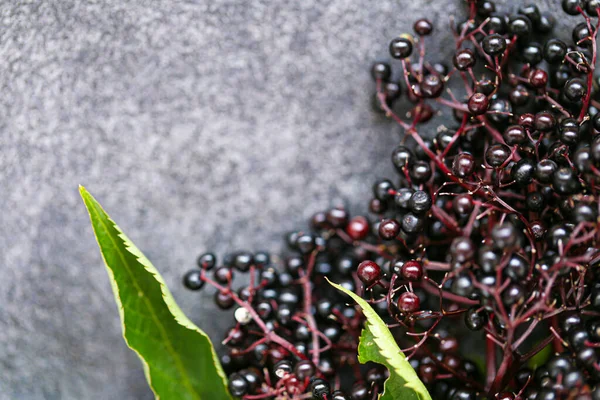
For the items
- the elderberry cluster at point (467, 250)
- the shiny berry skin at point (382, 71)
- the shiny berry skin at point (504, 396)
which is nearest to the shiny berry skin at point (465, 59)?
the elderberry cluster at point (467, 250)

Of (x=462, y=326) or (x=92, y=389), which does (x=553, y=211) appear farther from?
(x=92, y=389)

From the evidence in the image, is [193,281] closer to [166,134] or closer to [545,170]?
[166,134]

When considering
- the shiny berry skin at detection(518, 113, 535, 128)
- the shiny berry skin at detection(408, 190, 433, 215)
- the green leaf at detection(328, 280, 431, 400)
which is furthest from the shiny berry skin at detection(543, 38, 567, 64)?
the green leaf at detection(328, 280, 431, 400)

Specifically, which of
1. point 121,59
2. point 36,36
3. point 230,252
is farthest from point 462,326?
point 36,36

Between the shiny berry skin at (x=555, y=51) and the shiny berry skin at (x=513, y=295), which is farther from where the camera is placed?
the shiny berry skin at (x=555, y=51)

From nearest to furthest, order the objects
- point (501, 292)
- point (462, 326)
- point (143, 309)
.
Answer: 1. point (501, 292)
2. point (143, 309)
3. point (462, 326)

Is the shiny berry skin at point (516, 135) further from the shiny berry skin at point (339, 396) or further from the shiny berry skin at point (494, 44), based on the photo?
the shiny berry skin at point (339, 396)

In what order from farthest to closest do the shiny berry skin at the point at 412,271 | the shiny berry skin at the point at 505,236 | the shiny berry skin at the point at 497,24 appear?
the shiny berry skin at the point at 497,24 → the shiny berry skin at the point at 412,271 → the shiny berry skin at the point at 505,236

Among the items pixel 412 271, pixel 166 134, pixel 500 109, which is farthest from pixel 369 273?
pixel 166 134
